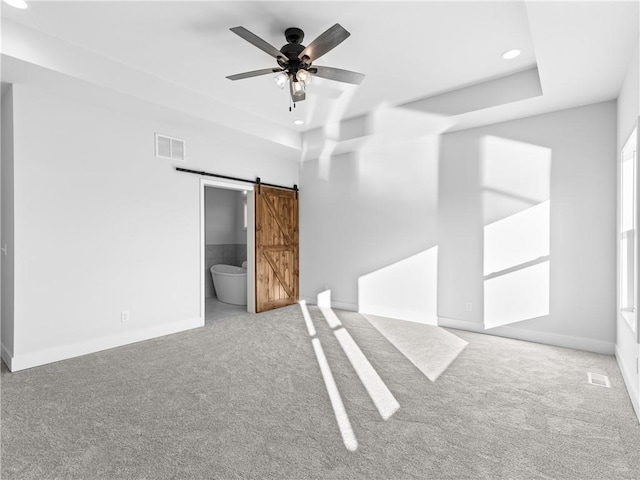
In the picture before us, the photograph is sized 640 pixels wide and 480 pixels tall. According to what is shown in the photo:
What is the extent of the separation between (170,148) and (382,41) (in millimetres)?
2847

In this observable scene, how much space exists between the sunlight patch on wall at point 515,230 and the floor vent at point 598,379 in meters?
1.01

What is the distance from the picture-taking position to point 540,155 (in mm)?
4039

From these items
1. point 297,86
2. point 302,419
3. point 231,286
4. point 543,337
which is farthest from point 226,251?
point 543,337

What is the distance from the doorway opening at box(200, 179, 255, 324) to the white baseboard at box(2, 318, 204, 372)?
43 cm

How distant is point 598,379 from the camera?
3.00 metres

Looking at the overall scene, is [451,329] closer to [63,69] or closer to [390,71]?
[390,71]

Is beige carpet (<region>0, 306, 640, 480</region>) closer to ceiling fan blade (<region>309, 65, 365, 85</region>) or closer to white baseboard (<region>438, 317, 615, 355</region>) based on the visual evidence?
white baseboard (<region>438, 317, 615, 355</region>)

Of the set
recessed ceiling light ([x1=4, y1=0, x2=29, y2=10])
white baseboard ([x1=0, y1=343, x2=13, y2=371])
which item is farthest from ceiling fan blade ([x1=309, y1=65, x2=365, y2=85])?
white baseboard ([x1=0, y1=343, x2=13, y2=371])

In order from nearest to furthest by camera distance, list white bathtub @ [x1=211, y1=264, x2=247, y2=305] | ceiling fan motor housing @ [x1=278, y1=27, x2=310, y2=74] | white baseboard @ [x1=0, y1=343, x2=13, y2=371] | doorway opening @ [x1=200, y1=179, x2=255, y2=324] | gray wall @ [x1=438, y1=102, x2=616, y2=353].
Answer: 1. ceiling fan motor housing @ [x1=278, y1=27, x2=310, y2=74]
2. white baseboard @ [x1=0, y1=343, x2=13, y2=371]
3. gray wall @ [x1=438, y1=102, x2=616, y2=353]
4. doorway opening @ [x1=200, y1=179, x2=255, y2=324]
5. white bathtub @ [x1=211, y1=264, x2=247, y2=305]

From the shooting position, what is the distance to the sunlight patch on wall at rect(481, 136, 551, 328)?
159 inches

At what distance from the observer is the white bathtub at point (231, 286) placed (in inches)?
243

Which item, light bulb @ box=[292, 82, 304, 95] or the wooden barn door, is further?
the wooden barn door

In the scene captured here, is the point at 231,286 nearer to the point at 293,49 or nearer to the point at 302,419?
the point at 302,419

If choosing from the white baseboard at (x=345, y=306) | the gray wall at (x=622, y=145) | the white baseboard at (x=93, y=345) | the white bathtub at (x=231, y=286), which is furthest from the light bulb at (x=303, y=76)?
the white bathtub at (x=231, y=286)
